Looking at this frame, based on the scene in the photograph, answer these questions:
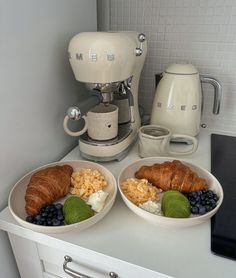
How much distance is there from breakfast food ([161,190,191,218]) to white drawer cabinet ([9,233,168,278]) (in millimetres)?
108

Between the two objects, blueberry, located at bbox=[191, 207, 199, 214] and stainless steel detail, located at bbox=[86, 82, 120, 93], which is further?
stainless steel detail, located at bbox=[86, 82, 120, 93]

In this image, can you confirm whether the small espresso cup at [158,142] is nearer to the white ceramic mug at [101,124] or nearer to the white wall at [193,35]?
the white ceramic mug at [101,124]

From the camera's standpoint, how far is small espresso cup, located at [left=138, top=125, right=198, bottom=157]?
63cm

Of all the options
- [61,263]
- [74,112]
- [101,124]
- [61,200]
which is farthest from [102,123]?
[61,263]

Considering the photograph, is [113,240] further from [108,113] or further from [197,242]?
[108,113]

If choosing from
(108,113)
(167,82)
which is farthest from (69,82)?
(167,82)

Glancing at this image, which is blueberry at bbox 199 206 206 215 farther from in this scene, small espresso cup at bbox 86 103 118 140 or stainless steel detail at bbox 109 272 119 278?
small espresso cup at bbox 86 103 118 140

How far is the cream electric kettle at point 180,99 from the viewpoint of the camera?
2.23ft

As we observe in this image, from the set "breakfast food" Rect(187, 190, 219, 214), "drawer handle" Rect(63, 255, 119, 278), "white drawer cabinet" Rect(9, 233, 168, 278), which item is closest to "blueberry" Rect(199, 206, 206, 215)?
"breakfast food" Rect(187, 190, 219, 214)

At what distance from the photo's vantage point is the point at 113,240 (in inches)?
17.0

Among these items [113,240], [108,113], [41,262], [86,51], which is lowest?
[41,262]

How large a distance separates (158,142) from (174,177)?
137 millimetres

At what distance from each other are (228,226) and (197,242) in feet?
0.25

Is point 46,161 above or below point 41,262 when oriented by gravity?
above
